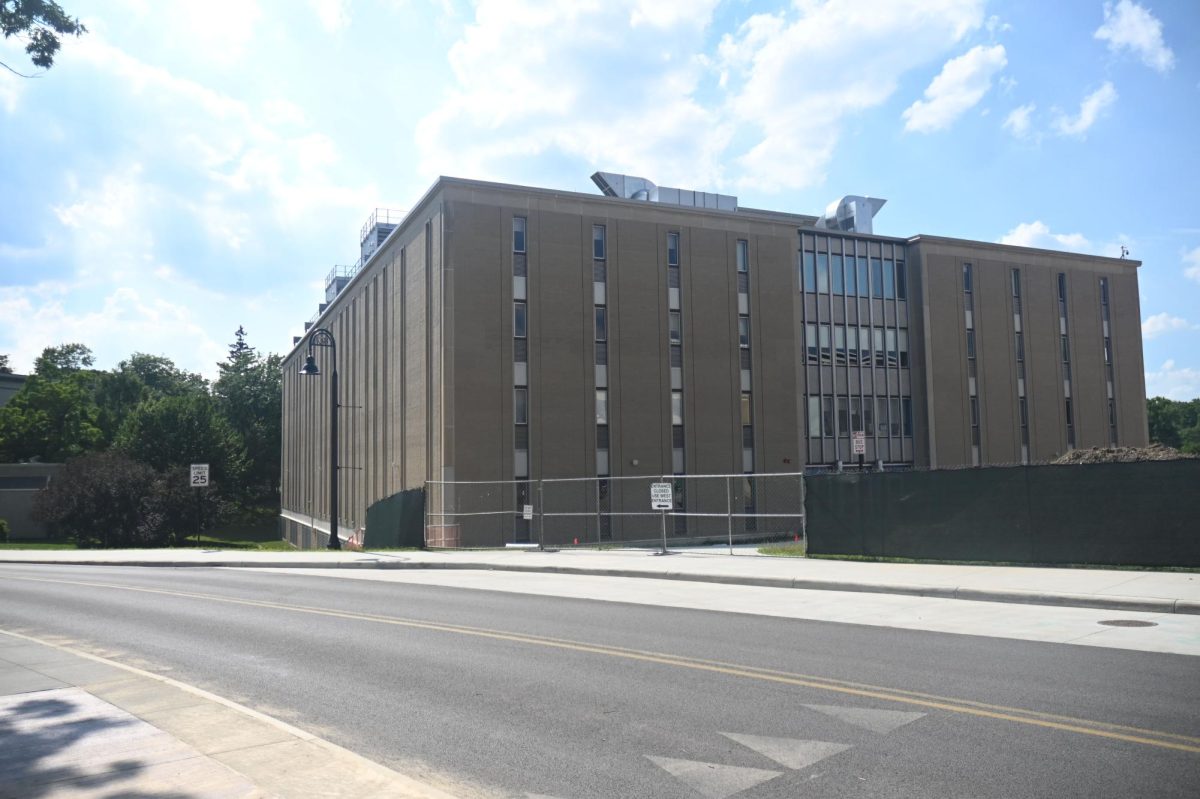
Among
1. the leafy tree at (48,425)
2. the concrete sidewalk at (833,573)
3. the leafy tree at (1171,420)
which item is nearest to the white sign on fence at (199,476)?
the concrete sidewalk at (833,573)

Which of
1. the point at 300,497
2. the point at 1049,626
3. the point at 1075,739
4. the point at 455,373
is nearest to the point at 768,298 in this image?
the point at 455,373

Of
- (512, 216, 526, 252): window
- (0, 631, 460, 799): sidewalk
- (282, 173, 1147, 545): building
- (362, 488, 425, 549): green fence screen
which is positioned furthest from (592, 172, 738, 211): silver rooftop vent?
(0, 631, 460, 799): sidewalk

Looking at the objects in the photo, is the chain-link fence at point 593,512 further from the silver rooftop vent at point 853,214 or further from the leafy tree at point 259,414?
the leafy tree at point 259,414

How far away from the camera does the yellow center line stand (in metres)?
6.20

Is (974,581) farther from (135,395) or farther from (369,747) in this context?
(135,395)

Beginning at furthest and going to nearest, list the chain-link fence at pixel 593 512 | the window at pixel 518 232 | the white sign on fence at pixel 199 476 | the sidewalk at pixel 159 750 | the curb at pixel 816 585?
the window at pixel 518 232
the chain-link fence at pixel 593 512
the white sign on fence at pixel 199 476
the curb at pixel 816 585
the sidewalk at pixel 159 750

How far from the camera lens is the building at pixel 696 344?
125 ft

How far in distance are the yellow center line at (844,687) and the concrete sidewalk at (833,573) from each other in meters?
6.52

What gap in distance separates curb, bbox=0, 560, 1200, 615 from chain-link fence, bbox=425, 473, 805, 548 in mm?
8667

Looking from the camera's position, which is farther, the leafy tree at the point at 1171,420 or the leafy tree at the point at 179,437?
the leafy tree at the point at 1171,420

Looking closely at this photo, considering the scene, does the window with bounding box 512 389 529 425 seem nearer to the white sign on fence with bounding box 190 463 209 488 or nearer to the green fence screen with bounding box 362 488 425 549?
the green fence screen with bounding box 362 488 425 549

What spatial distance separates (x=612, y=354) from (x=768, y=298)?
9132 millimetres

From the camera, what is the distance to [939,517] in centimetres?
1823

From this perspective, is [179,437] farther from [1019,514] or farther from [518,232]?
[1019,514]
